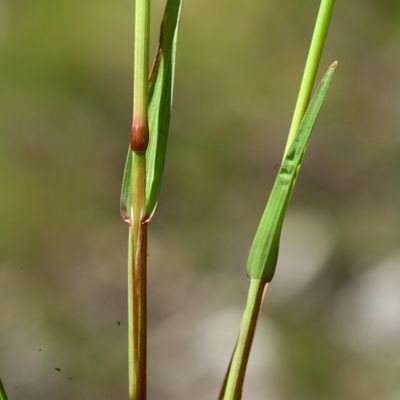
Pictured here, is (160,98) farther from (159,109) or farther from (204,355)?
(204,355)

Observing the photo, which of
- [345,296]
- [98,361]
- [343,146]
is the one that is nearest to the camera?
[98,361]

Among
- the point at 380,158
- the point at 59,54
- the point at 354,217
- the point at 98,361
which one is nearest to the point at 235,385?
the point at 98,361

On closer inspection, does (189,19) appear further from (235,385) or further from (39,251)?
(235,385)

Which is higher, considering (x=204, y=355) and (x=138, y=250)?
(x=138, y=250)

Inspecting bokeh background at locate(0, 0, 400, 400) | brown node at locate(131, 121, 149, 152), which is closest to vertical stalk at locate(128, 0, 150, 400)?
brown node at locate(131, 121, 149, 152)

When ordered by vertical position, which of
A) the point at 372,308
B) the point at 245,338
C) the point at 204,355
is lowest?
the point at 204,355

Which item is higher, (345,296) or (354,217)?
(354,217)

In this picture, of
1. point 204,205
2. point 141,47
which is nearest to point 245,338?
point 141,47

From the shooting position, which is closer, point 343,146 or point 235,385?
point 235,385
